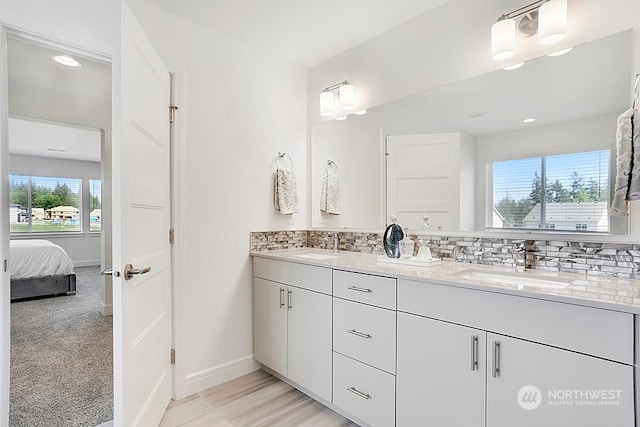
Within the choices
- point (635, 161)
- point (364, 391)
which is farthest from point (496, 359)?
point (635, 161)

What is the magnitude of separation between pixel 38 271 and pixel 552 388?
5.76 metres

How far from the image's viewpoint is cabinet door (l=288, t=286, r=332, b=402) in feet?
6.53

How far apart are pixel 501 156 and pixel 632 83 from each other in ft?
1.93

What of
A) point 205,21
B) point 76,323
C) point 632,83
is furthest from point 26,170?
point 632,83

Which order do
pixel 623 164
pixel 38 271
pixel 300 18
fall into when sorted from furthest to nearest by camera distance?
pixel 38 271 → pixel 300 18 → pixel 623 164

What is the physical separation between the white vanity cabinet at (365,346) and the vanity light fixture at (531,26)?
4.41ft

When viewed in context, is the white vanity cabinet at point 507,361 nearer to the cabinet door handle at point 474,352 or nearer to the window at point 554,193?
the cabinet door handle at point 474,352

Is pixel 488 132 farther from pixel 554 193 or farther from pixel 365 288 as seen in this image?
pixel 365 288

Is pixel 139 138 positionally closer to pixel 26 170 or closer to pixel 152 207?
pixel 152 207

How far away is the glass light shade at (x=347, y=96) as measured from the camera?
2533 mm

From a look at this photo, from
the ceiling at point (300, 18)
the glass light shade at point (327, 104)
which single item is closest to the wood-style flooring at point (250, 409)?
the glass light shade at point (327, 104)

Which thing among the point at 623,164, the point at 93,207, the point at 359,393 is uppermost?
the point at 623,164

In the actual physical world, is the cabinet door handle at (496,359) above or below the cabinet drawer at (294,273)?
below

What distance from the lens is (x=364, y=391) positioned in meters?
1.78
